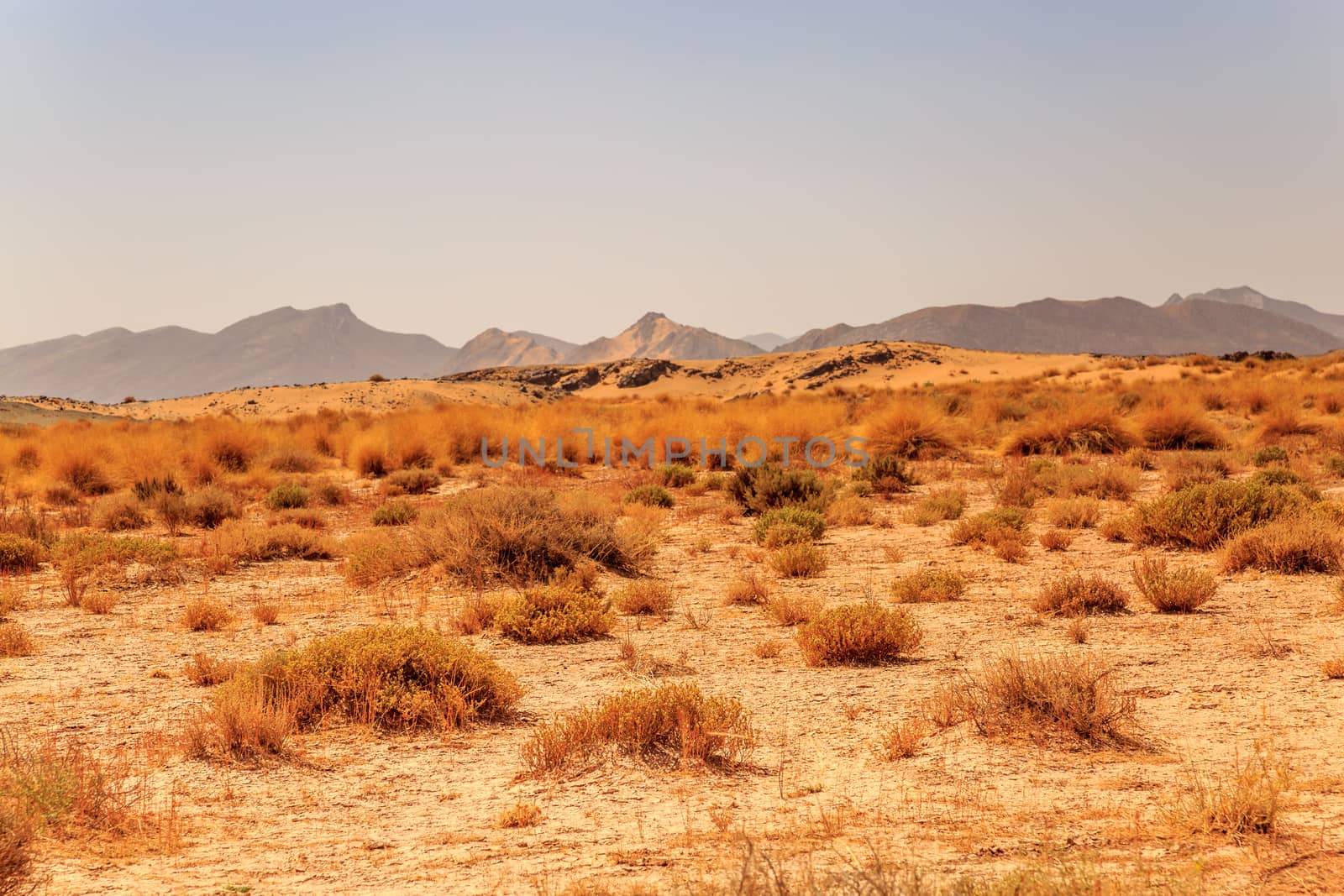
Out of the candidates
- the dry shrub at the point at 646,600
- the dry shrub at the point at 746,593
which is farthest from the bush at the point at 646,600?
the dry shrub at the point at 746,593

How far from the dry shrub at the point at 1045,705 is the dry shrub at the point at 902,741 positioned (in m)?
0.14

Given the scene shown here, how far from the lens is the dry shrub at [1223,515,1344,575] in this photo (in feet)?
26.5

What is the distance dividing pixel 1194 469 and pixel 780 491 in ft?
20.6

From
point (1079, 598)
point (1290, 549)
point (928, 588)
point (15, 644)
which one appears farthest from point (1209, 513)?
point (15, 644)

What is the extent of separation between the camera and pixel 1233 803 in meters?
3.36

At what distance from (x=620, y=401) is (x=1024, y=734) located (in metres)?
39.2

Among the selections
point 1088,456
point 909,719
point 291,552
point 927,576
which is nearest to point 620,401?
point 1088,456

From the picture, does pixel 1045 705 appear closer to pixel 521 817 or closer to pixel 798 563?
pixel 521 817

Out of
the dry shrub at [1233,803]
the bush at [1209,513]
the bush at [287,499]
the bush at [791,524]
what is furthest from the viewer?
the bush at [287,499]

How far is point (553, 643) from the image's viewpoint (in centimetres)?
726

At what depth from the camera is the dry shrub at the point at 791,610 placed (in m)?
7.57

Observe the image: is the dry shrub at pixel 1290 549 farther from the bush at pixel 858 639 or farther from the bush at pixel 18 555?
the bush at pixel 18 555

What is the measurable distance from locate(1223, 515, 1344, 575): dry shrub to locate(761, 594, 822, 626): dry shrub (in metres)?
3.91

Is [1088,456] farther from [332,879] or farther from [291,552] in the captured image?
[332,879]
